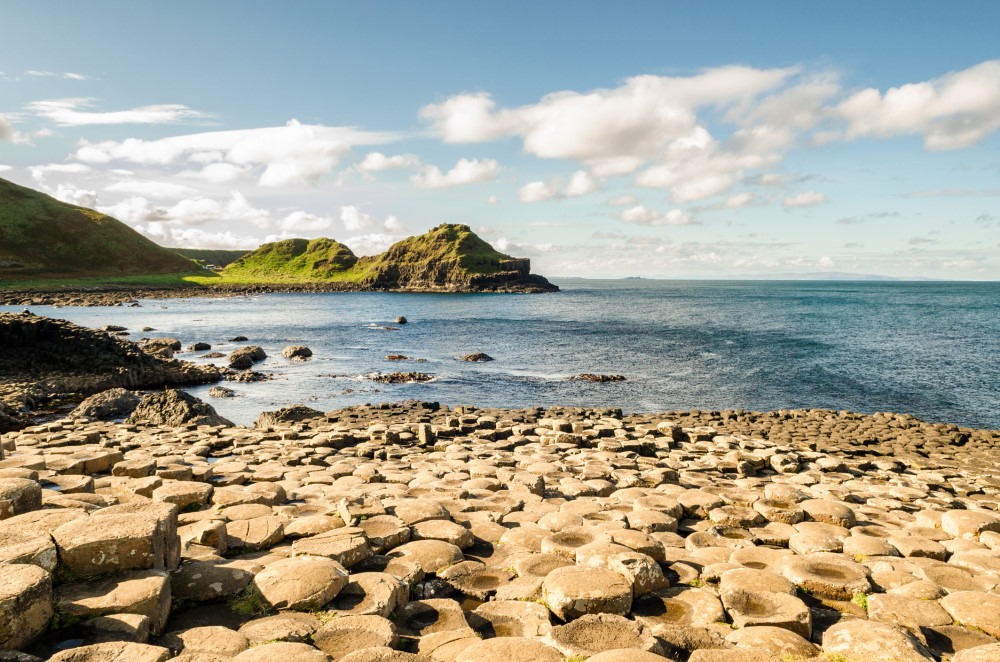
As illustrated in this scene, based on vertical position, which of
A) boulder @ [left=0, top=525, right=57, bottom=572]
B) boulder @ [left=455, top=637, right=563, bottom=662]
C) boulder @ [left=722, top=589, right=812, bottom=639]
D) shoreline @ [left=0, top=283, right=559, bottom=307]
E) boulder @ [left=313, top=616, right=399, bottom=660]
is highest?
shoreline @ [left=0, top=283, right=559, bottom=307]

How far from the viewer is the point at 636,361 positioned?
2024 inches

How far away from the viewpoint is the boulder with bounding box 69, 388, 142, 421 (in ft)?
83.3

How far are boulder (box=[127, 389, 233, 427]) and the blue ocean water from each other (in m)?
5.62

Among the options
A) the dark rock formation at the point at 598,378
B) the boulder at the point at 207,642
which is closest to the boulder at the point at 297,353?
the dark rock formation at the point at 598,378

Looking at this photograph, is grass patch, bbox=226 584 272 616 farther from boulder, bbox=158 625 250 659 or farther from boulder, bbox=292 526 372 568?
boulder, bbox=292 526 372 568

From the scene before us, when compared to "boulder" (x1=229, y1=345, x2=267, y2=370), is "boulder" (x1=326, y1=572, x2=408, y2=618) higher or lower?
higher

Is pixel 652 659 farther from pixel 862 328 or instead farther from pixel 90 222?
pixel 90 222

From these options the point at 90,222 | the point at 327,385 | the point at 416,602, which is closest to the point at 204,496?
the point at 416,602

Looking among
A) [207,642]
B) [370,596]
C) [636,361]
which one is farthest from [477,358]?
[207,642]

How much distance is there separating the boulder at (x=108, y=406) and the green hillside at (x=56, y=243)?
160 metres

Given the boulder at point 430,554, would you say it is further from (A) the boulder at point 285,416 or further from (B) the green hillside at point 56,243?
(B) the green hillside at point 56,243

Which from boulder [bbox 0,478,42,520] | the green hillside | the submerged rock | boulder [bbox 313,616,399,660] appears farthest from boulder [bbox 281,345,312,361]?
the green hillside

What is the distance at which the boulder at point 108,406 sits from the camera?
1000 inches

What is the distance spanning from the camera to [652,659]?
18.1 ft
